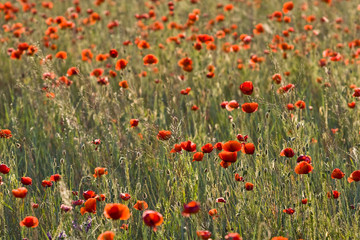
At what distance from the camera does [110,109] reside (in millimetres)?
3039

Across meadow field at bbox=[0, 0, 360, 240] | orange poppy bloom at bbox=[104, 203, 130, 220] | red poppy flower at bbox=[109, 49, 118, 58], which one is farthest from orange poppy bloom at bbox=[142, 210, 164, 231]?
red poppy flower at bbox=[109, 49, 118, 58]

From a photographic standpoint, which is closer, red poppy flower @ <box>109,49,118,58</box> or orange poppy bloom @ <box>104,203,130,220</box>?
orange poppy bloom @ <box>104,203,130,220</box>

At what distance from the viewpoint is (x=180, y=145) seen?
2.09 m

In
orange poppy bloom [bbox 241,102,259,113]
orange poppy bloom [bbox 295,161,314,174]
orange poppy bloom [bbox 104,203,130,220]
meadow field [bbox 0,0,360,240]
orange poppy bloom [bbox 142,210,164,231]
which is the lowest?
meadow field [bbox 0,0,360,240]

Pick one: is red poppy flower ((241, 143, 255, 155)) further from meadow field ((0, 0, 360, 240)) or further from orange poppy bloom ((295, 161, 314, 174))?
orange poppy bloom ((295, 161, 314, 174))

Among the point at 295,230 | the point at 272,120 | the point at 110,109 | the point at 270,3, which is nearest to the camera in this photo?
the point at 295,230

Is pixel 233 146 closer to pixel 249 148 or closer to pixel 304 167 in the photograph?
pixel 249 148

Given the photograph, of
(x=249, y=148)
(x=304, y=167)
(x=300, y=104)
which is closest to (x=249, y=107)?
(x=249, y=148)

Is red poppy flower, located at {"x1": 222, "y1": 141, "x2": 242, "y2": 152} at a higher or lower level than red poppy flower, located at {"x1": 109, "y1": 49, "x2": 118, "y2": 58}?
lower

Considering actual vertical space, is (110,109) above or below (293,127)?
below

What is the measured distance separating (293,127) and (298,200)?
0.33 m

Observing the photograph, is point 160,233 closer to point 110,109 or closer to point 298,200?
point 298,200

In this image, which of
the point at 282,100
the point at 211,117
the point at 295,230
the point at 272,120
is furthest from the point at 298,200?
the point at 211,117

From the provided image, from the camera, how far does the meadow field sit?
6.41 feet
